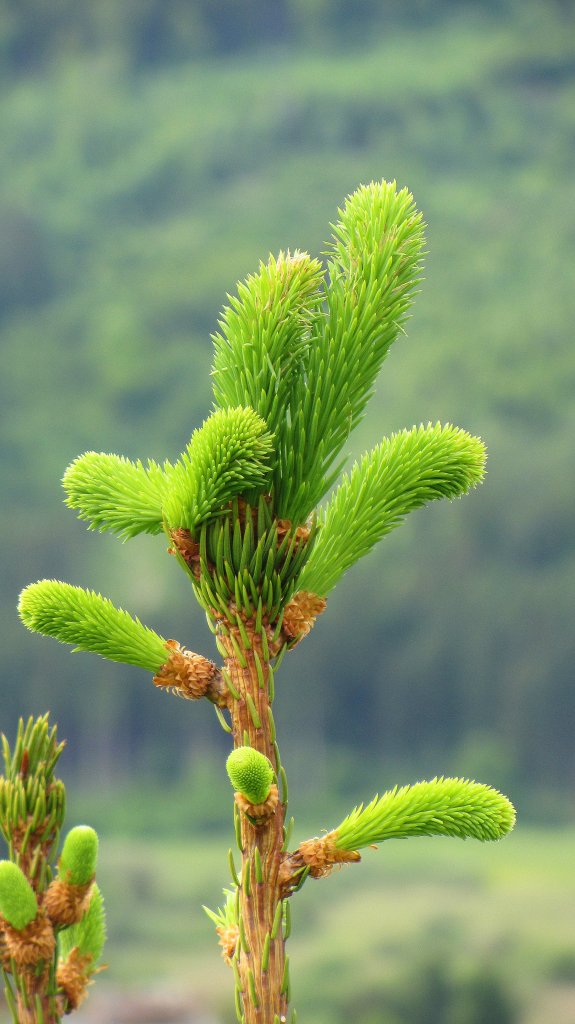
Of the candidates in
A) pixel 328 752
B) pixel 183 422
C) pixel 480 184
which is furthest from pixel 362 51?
pixel 328 752

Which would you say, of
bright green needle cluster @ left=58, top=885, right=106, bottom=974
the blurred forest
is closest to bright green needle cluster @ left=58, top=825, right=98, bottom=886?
bright green needle cluster @ left=58, top=885, right=106, bottom=974

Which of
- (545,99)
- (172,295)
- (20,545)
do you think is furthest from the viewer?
(545,99)

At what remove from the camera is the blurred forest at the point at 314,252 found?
1572 inches

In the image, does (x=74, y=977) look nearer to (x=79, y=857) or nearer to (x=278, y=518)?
(x=79, y=857)

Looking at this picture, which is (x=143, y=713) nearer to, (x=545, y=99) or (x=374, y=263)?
(x=374, y=263)

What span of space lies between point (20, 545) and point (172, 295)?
21.8m

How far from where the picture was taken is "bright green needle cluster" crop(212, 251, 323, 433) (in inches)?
55.1

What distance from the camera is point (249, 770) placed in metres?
1.28

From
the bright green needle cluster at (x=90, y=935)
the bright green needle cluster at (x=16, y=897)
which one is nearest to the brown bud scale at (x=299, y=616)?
the bright green needle cluster at (x=16, y=897)

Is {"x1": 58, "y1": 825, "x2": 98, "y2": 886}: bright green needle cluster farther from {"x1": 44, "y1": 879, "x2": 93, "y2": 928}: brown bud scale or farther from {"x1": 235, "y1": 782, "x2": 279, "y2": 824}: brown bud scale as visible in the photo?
{"x1": 235, "y1": 782, "x2": 279, "y2": 824}: brown bud scale

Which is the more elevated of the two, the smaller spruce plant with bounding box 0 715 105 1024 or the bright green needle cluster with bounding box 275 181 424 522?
the bright green needle cluster with bounding box 275 181 424 522

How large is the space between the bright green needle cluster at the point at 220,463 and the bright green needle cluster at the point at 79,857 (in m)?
0.52

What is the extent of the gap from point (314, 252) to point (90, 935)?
49.6 metres

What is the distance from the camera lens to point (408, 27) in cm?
7119
